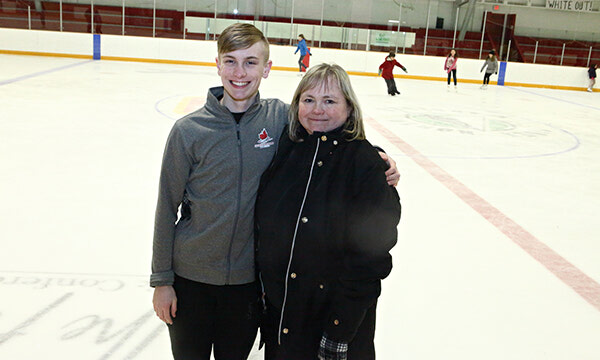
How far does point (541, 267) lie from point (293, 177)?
2.44 m

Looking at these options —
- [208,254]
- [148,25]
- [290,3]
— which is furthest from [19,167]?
[290,3]

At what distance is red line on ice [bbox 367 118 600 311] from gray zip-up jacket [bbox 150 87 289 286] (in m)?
2.21

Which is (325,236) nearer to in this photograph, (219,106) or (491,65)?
(219,106)

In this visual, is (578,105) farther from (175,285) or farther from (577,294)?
(175,285)

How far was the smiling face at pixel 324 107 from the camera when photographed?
5.22ft

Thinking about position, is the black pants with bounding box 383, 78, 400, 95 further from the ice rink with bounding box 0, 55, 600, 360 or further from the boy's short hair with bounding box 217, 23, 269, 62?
the boy's short hair with bounding box 217, 23, 269, 62

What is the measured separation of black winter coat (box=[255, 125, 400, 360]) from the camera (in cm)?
151

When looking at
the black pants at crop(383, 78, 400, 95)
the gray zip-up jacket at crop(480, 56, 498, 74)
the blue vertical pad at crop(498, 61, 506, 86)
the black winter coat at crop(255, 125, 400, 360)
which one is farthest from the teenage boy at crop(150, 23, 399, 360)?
the blue vertical pad at crop(498, 61, 506, 86)

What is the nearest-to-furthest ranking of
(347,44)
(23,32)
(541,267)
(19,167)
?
(541,267), (19,167), (23,32), (347,44)

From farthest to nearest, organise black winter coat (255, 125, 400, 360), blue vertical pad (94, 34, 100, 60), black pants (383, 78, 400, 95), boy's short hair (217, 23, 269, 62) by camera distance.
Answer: blue vertical pad (94, 34, 100, 60)
black pants (383, 78, 400, 95)
boy's short hair (217, 23, 269, 62)
black winter coat (255, 125, 400, 360)

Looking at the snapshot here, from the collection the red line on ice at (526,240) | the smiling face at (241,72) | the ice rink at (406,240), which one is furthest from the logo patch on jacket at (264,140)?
the red line on ice at (526,240)

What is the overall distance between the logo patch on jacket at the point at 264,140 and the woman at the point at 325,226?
78 millimetres

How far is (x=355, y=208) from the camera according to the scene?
4.99ft

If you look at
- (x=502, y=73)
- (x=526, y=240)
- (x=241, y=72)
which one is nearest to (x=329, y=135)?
(x=241, y=72)
